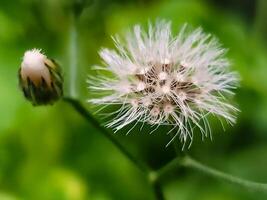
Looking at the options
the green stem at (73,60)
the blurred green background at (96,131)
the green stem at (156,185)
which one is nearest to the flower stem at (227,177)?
the green stem at (156,185)

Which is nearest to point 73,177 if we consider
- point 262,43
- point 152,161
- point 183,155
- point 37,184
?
point 37,184

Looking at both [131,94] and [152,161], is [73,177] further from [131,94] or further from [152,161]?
[131,94]

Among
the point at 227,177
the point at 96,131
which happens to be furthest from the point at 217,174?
the point at 96,131

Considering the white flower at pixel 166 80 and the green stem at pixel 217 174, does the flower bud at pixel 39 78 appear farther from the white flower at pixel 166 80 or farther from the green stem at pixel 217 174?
the green stem at pixel 217 174

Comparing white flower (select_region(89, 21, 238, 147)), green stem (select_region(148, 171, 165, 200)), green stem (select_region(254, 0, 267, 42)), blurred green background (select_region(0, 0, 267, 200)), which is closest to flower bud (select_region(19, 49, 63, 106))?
white flower (select_region(89, 21, 238, 147))

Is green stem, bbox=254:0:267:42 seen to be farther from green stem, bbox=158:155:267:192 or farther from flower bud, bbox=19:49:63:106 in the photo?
flower bud, bbox=19:49:63:106

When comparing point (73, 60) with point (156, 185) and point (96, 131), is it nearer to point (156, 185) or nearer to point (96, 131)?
point (156, 185)
